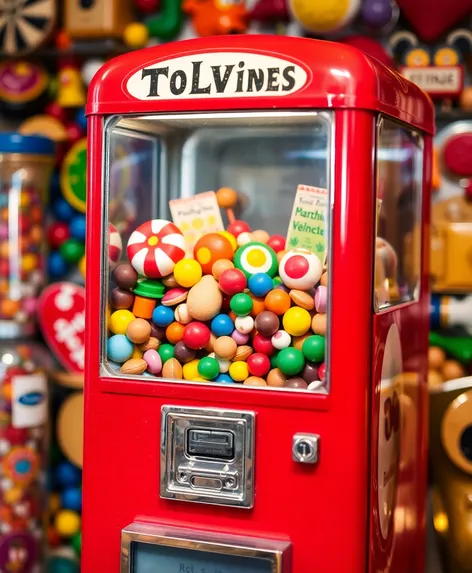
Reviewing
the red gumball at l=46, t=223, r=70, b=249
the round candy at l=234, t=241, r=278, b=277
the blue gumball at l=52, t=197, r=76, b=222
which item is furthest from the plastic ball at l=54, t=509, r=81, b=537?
the round candy at l=234, t=241, r=278, b=277

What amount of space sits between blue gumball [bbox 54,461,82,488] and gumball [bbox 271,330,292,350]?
175 cm

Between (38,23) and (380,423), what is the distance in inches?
87.5

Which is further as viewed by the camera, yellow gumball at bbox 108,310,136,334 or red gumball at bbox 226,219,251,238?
red gumball at bbox 226,219,251,238

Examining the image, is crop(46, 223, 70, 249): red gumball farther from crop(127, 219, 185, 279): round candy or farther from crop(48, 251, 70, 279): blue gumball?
crop(127, 219, 185, 279): round candy

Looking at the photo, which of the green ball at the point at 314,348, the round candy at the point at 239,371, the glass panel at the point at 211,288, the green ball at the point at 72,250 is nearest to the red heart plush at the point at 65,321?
the green ball at the point at 72,250

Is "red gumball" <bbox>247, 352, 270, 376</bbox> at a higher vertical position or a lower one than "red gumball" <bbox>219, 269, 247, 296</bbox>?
lower

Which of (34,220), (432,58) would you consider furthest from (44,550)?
(432,58)

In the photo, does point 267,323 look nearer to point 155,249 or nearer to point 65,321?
point 155,249

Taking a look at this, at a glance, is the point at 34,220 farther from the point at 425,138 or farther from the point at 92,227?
the point at 425,138

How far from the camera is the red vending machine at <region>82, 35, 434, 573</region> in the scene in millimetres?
→ 1952

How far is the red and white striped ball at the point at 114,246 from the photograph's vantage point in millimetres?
2178

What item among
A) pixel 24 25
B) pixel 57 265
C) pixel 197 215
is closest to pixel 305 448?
pixel 197 215

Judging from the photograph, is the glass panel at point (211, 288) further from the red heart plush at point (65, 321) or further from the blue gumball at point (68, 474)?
the blue gumball at point (68, 474)

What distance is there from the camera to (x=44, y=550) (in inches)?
134
